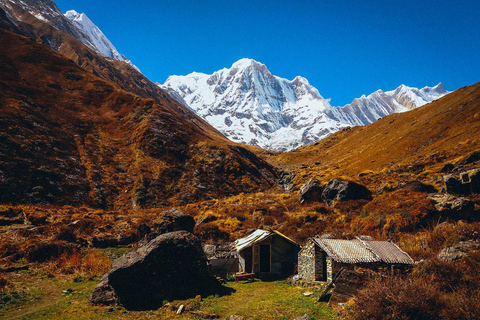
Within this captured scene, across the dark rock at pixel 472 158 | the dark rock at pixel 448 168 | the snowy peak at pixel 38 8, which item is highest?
the snowy peak at pixel 38 8

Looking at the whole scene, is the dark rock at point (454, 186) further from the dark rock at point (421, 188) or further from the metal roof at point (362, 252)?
the metal roof at point (362, 252)

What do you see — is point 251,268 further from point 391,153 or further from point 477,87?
point 477,87

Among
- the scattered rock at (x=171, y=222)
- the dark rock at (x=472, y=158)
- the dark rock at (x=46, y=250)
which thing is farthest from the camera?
the dark rock at (x=472, y=158)

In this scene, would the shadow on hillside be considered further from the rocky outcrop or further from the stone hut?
the rocky outcrop

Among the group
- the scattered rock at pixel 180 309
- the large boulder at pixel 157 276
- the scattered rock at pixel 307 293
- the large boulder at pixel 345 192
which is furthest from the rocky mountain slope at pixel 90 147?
the scattered rock at pixel 307 293

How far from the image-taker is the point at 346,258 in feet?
48.4

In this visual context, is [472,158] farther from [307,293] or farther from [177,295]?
[177,295]

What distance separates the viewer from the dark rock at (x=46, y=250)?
→ 731 inches

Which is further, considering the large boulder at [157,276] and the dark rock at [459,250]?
the large boulder at [157,276]

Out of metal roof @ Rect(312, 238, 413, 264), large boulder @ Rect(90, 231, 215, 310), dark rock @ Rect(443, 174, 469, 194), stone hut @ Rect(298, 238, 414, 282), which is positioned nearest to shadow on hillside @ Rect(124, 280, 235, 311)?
large boulder @ Rect(90, 231, 215, 310)

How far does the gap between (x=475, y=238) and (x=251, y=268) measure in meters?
14.1

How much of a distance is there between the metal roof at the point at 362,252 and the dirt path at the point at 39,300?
50.1 ft

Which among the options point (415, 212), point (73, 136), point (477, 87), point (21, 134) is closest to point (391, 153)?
point (477, 87)

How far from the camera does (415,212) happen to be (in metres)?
19.5
